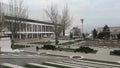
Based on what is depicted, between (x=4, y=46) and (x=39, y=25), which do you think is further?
(x=39, y=25)

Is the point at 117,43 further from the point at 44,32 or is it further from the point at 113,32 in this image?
the point at 44,32

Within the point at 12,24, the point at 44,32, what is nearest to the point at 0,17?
the point at 12,24

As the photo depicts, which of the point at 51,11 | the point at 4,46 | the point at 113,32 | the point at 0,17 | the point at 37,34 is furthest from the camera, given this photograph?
the point at 37,34

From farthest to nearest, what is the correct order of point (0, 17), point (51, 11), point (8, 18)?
point (51, 11), point (8, 18), point (0, 17)

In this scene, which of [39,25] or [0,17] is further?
[39,25]

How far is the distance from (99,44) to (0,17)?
2066 cm

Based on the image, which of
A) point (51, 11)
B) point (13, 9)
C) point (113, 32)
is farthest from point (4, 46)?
point (113, 32)

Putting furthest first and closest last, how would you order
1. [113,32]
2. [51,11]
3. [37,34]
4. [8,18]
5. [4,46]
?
[37,34], [113,32], [51,11], [8,18], [4,46]

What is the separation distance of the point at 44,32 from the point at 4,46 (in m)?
90.2

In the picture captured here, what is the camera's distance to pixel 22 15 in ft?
176

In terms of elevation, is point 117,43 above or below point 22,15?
below

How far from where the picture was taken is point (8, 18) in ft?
172

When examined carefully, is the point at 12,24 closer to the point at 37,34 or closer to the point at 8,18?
the point at 8,18

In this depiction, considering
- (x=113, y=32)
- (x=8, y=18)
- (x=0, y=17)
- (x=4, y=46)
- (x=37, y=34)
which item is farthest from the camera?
(x=37, y=34)
